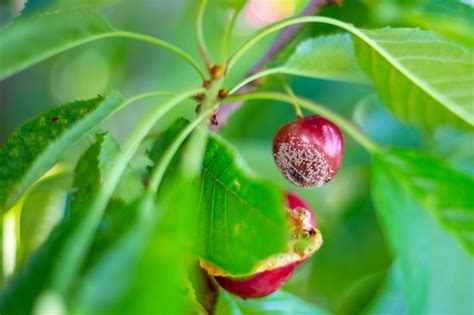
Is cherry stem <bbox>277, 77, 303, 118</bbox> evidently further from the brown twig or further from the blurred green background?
the blurred green background

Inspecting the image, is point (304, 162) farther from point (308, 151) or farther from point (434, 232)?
point (434, 232)

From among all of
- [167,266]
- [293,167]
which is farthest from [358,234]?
[167,266]

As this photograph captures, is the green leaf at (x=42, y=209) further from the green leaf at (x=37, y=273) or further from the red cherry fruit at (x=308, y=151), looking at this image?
the green leaf at (x=37, y=273)

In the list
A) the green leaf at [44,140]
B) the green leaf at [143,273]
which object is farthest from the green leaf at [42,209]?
the green leaf at [143,273]

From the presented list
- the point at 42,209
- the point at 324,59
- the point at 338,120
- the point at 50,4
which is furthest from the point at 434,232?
the point at 42,209

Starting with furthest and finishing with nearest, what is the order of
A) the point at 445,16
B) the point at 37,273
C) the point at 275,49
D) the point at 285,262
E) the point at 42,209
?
the point at 42,209, the point at 275,49, the point at 445,16, the point at 285,262, the point at 37,273

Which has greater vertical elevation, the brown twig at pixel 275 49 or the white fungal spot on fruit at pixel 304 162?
the brown twig at pixel 275 49
